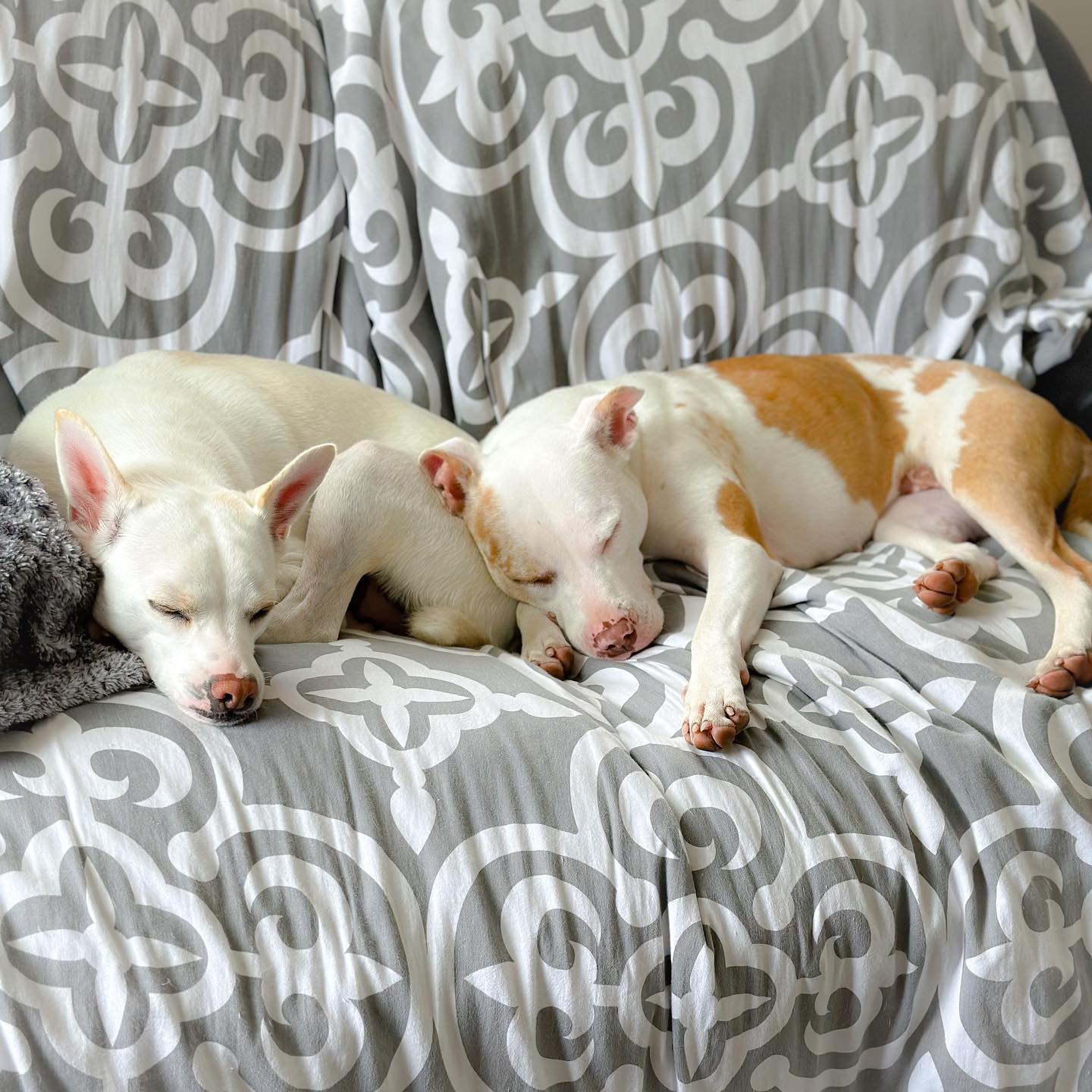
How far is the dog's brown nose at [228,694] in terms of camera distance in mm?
1103

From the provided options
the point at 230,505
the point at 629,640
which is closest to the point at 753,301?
the point at 629,640

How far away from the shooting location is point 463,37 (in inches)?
73.2

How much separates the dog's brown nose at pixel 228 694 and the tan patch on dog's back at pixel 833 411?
1.13 metres

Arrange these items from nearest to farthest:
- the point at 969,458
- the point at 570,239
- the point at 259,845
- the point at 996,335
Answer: the point at 259,845
the point at 969,458
the point at 570,239
the point at 996,335

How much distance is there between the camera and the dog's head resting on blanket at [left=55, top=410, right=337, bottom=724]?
1.13 metres

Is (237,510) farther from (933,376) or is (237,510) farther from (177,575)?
(933,376)

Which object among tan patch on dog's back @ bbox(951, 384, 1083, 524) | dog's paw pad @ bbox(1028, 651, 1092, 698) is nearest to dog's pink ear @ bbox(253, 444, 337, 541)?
dog's paw pad @ bbox(1028, 651, 1092, 698)

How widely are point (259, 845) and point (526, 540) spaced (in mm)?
657

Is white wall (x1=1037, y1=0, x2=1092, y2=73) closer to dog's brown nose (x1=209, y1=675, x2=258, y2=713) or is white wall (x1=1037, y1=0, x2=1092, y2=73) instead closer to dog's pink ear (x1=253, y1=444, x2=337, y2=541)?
dog's pink ear (x1=253, y1=444, x2=337, y2=541)

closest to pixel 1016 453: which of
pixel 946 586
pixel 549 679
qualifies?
pixel 946 586

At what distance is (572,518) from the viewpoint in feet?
5.01

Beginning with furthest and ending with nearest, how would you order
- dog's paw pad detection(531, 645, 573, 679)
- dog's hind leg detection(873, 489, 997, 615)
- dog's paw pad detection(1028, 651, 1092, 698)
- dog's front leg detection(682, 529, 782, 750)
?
dog's hind leg detection(873, 489, 997, 615) → dog's paw pad detection(531, 645, 573, 679) → dog's paw pad detection(1028, 651, 1092, 698) → dog's front leg detection(682, 529, 782, 750)

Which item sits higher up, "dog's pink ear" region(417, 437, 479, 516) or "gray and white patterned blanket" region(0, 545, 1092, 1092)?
"dog's pink ear" region(417, 437, 479, 516)

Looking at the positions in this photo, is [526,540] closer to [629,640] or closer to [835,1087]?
[629,640]
